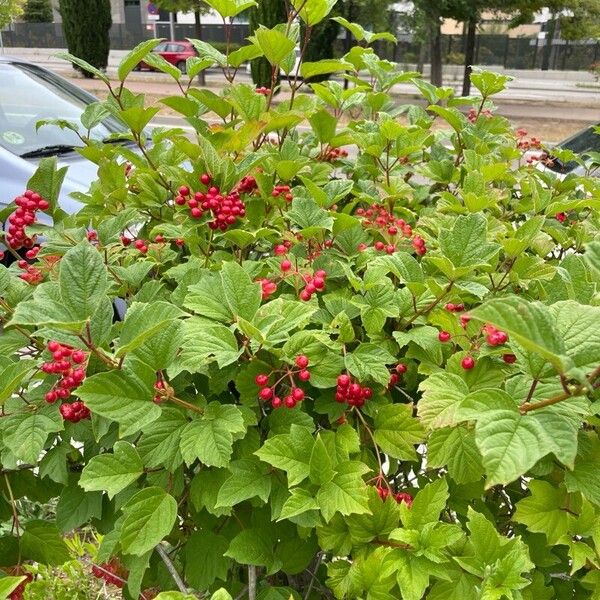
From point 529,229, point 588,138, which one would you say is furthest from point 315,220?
point 588,138

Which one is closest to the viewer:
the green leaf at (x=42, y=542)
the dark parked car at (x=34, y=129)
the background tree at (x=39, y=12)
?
the green leaf at (x=42, y=542)

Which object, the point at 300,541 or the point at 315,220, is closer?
the point at 300,541

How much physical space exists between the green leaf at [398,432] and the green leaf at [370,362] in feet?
0.20

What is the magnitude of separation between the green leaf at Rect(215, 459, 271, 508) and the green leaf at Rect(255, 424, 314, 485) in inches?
1.7

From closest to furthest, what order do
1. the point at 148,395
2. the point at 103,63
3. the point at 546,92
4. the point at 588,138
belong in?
the point at 148,395
the point at 588,138
the point at 103,63
the point at 546,92

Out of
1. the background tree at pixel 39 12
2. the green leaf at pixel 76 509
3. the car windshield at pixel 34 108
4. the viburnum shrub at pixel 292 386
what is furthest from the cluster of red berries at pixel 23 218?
the background tree at pixel 39 12

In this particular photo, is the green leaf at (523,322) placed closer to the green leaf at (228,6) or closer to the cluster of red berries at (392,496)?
the cluster of red berries at (392,496)

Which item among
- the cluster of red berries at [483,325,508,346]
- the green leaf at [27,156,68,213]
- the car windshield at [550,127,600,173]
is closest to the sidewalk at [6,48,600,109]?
the car windshield at [550,127,600,173]

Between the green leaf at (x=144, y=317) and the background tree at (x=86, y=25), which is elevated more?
the background tree at (x=86, y=25)

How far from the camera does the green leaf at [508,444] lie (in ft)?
2.52

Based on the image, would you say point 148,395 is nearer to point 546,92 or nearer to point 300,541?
point 300,541

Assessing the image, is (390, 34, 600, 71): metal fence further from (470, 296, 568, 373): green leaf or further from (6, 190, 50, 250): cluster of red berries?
(470, 296, 568, 373): green leaf

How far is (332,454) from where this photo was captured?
1.13 m

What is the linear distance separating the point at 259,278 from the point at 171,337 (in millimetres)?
387
